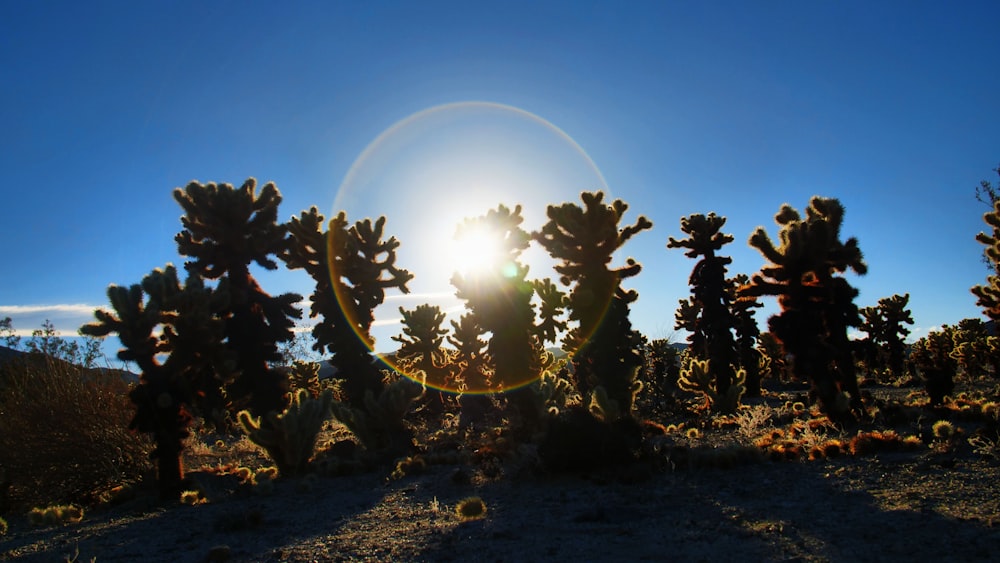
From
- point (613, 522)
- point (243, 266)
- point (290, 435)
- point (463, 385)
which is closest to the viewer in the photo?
point (613, 522)

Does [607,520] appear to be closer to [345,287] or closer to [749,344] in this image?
[345,287]

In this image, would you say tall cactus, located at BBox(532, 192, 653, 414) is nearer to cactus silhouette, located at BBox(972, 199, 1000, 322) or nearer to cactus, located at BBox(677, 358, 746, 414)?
cactus, located at BBox(677, 358, 746, 414)

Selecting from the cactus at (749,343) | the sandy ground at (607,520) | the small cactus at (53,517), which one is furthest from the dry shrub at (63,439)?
the cactus at (749,343)

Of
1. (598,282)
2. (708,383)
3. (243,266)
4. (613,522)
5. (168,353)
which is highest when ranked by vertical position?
(243,266)

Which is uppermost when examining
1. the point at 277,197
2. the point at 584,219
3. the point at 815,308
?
the point at 277,197

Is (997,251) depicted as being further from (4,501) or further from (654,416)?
(4,501)

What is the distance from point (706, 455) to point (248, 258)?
14691 mm

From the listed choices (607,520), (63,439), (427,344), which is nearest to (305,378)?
(427,344)

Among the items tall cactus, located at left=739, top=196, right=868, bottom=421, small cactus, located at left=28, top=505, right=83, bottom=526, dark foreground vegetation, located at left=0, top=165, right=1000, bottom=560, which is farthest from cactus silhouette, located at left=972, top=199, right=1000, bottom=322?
small cactus, located at left=28, top=505, right=83, bottom=526

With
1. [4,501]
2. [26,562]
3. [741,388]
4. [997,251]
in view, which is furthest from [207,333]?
[997,251]

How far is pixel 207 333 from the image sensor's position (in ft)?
43.6

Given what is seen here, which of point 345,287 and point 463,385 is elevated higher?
point 345,287

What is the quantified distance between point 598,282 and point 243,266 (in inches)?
444

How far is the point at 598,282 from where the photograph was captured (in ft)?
56.7
